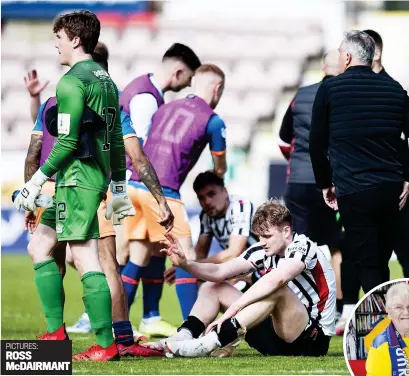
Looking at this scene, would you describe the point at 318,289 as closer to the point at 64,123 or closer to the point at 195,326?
the point at 195,326

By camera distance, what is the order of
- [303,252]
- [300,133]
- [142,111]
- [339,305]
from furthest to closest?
1. [339,305]
2. [300,133]
3. [142,111]
4. [303,252]

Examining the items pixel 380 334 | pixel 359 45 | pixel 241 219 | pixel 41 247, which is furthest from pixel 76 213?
pixel 241 219

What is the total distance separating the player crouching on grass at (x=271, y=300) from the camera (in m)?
6.38

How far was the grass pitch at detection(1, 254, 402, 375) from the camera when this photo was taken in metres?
6.00

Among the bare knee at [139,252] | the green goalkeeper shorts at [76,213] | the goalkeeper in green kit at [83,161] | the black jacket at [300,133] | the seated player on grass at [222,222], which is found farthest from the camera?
the black jacket at [300,133]

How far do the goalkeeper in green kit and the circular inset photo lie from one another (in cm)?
140

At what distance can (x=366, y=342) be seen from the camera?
5773 mm

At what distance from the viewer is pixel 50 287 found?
21.7ft

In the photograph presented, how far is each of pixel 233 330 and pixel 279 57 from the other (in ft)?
58.8

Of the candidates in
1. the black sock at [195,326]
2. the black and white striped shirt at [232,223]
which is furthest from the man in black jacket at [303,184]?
the black sock at [195,326]

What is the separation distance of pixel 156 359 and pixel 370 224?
1565 mm

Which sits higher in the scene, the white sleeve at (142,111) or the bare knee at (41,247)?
the white sleeve at (142,111)

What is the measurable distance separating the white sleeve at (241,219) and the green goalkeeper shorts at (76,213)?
2.18 meters

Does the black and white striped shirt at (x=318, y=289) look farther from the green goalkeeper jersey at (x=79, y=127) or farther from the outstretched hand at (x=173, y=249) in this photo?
the green goalkeeper jersey at (x=79, y=127)
